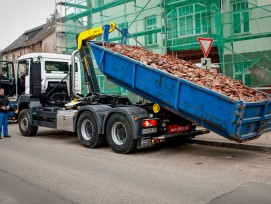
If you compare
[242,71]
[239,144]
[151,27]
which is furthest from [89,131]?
[151,27]

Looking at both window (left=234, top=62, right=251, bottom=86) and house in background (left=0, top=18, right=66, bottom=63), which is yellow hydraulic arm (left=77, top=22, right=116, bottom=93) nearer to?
window (left=234, top=62, right=251, bottom=86)

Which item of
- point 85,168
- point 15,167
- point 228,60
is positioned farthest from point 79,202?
point 228,60

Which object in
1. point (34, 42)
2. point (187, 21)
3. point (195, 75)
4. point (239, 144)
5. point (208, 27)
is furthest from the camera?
point (34, 42)

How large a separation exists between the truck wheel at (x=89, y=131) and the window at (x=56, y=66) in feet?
11.1

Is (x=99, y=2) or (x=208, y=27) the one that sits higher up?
(x=99, y=2)

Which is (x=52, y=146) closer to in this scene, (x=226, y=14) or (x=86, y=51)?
(x=86, y=51)

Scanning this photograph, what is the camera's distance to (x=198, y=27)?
55.9 feet

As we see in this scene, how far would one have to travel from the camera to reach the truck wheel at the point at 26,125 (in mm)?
11422

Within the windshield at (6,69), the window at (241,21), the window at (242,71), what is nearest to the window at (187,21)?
the window at (241,21)

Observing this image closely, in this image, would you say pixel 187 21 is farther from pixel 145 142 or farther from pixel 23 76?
pixel 145 142

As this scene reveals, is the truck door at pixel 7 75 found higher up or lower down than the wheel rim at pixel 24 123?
higher up

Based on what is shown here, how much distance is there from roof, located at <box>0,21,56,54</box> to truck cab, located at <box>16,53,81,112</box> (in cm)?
2996

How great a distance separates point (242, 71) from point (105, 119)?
8.13 m

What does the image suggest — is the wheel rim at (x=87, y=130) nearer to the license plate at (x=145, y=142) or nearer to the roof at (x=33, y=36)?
the license plate at (x=145, y=142)
